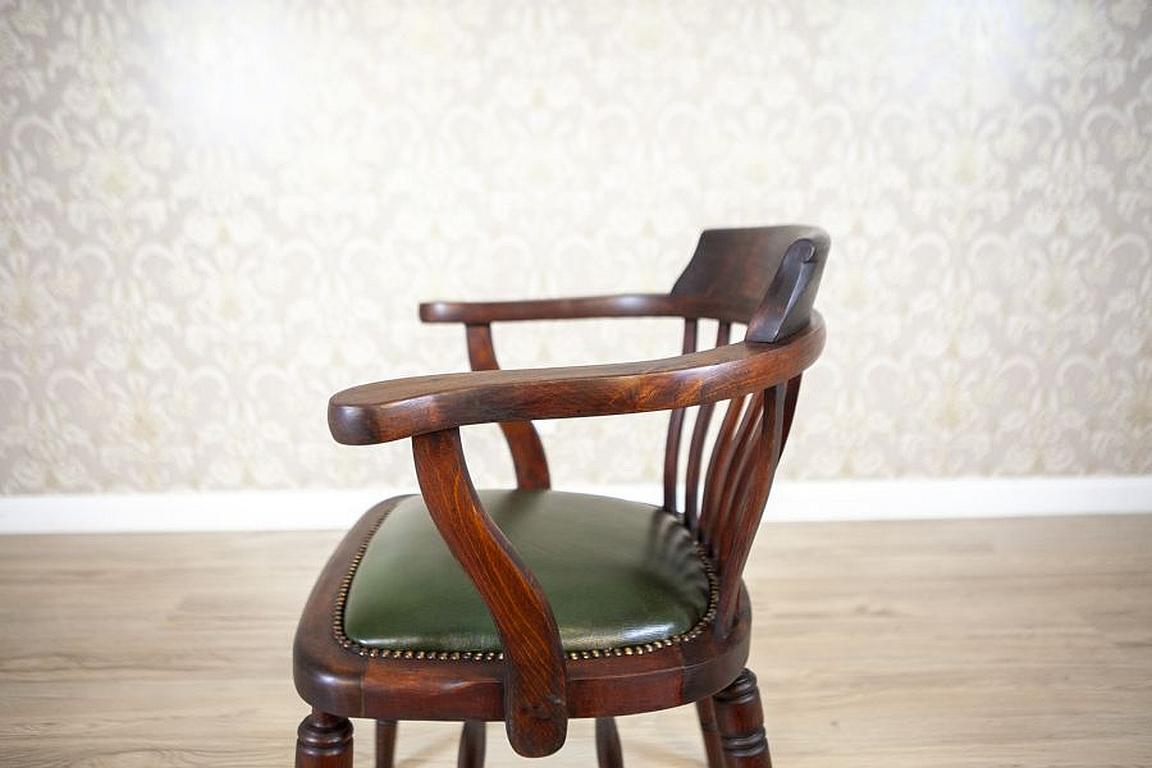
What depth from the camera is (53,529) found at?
2.39 meters

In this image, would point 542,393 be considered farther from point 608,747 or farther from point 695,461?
point 608,747

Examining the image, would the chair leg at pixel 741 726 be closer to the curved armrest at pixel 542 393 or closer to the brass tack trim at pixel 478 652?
the brass tack trim at pixel 478 652

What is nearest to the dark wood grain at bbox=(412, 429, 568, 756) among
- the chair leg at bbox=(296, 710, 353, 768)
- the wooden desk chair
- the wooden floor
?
the wooden desk chair

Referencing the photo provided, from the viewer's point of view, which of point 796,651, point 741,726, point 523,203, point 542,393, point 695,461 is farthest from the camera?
point 523,203

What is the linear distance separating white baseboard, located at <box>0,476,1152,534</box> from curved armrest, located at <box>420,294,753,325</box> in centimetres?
125

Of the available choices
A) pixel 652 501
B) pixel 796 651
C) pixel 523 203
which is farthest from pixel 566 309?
pixel 652 501

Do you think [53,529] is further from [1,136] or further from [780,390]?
[780,390]

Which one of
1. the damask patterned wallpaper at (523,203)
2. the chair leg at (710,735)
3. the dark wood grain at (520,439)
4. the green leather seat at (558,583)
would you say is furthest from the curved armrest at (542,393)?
the damask patterned wallpaper at (523,203)

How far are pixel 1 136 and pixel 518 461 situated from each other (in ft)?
6.28

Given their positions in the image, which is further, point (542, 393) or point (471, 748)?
point (471, 748)

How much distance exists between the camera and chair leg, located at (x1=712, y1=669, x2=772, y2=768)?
0.88m

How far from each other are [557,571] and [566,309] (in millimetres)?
496

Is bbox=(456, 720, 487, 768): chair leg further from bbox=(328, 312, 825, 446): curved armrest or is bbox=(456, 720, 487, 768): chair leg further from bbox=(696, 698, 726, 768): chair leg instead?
bbox=(328, 312, 825, 446): curved armrest

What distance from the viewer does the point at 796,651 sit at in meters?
1.69
